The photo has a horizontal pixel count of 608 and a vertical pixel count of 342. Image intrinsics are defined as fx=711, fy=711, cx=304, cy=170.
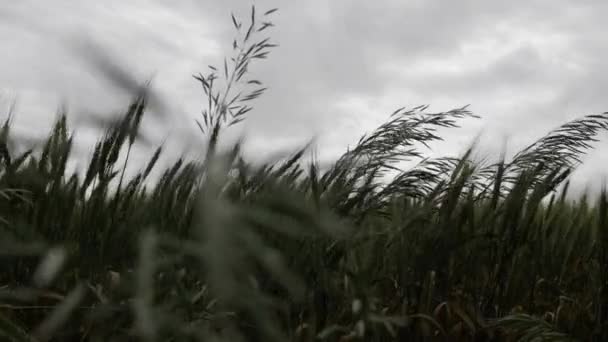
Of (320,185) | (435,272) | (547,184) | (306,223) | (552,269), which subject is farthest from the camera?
(552,269)

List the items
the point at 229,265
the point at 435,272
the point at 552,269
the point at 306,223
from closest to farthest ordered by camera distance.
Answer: the point at 229,265
the point at 306,223
the point at 435,272
the point at 552,269

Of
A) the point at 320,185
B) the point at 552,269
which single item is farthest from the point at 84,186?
the point at 552,269

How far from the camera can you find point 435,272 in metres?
2.20

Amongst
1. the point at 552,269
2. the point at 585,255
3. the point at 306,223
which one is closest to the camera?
the point at 306,223

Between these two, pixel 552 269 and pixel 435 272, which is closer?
pixel 435 272

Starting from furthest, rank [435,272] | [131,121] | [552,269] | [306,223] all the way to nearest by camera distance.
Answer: [552,269] → [435,272] → [131,121] → [306,223]

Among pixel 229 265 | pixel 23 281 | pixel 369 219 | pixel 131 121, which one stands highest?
pixel 131 121

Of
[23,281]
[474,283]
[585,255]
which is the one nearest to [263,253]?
[23,281]

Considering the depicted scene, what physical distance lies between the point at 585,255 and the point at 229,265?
2.93 m

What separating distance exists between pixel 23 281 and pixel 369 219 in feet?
3.02

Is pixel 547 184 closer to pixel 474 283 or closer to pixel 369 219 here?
pixel 474 283

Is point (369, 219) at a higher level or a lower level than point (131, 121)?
lower

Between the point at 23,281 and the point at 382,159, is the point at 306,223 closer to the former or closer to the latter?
the point at 23,281

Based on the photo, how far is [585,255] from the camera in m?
3.15
